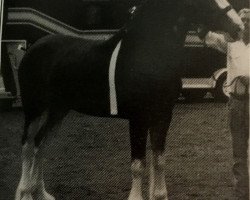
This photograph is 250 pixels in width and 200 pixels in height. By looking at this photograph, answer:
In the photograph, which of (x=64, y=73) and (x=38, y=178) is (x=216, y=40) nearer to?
(x=64, y=73)

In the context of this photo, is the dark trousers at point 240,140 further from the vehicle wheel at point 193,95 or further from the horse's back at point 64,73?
the vehicle wheel at point 193,95

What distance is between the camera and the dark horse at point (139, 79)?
280cm

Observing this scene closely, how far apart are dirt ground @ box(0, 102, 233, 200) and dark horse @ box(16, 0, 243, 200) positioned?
0.28 m

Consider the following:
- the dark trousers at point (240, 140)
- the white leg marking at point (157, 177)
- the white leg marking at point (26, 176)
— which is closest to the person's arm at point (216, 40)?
the dark trousers at point (240, 140)

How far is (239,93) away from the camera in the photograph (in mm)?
2773

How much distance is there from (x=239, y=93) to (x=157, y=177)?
0.55m

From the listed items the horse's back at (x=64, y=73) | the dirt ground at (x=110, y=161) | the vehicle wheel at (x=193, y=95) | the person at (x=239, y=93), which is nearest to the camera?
the person at (x=239, y=93)

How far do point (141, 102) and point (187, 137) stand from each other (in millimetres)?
1763

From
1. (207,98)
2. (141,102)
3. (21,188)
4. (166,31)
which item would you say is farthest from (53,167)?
(207,98)

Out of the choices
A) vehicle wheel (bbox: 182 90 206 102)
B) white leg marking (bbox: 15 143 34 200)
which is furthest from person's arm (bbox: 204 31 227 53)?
vehicle wheel (bbox: 182 90 206 102)

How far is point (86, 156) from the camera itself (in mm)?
4156

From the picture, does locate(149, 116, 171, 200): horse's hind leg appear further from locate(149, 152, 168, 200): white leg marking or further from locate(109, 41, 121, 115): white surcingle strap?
locate(109, 41, 121, 115): white surcingle strap

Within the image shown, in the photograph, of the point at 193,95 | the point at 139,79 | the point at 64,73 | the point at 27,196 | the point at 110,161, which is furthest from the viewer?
the point at 193,95

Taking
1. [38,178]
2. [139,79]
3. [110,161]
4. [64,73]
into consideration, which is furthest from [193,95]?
[139,79]
